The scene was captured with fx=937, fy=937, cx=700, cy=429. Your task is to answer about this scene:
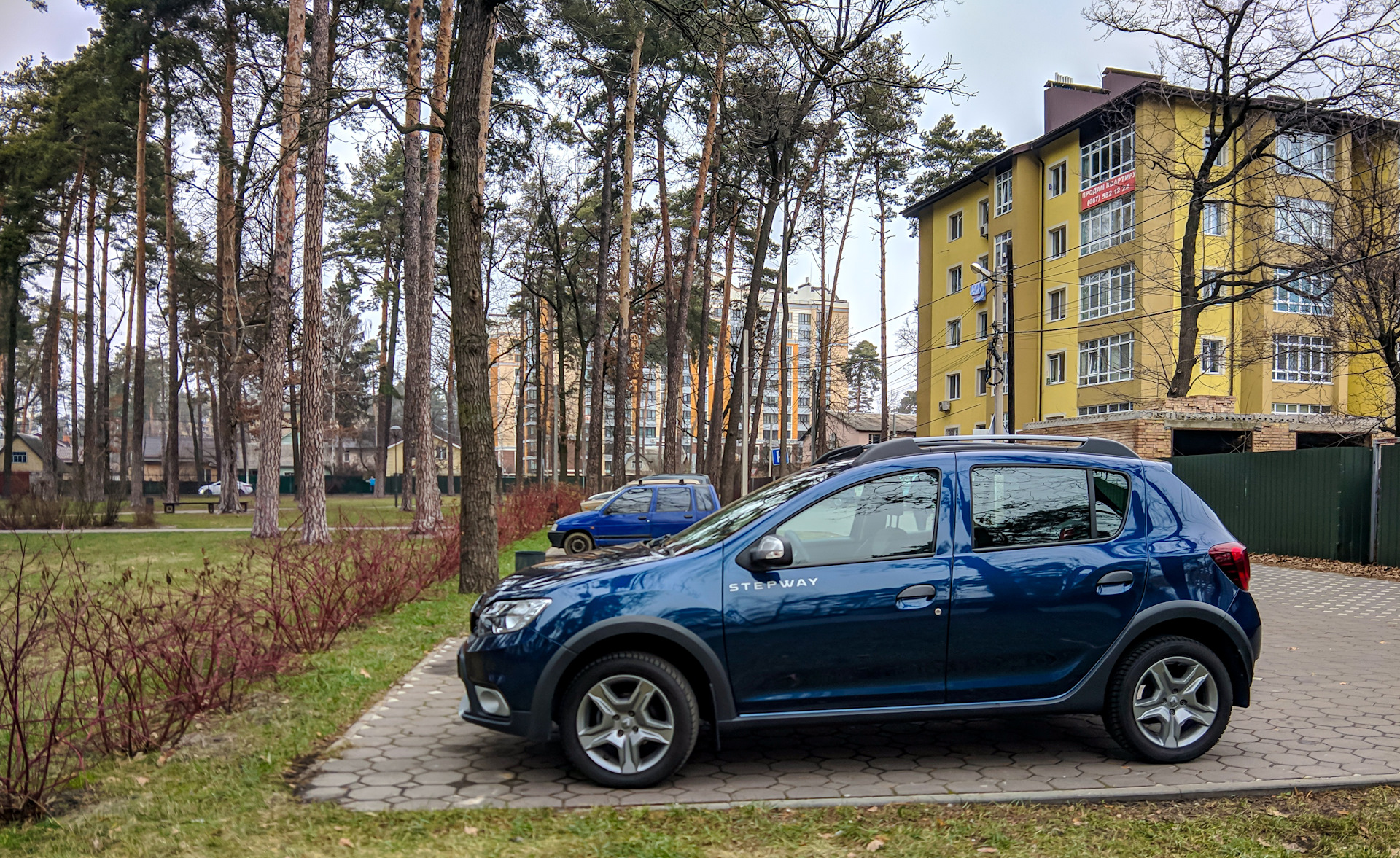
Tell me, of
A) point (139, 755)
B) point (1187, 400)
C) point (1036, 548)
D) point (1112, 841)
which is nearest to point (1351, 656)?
point (1036, 548)

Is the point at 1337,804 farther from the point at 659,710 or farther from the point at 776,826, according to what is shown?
the point at 659,710

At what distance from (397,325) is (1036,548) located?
42.8 metres

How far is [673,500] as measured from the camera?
1811 cm

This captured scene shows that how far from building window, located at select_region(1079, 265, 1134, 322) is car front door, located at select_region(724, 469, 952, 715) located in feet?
114

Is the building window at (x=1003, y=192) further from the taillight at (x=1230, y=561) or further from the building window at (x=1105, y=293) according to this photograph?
the taillight at (x=1230, y=561)

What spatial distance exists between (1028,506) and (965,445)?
482 mm

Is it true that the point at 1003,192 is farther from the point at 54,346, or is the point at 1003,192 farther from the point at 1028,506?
the point at 54,346

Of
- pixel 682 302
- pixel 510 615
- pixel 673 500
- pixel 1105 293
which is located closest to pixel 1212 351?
pixel 1105 293

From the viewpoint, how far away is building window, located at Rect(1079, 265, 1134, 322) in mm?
36031

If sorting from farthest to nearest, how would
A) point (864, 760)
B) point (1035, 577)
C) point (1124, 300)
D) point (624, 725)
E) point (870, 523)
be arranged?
point (1124, 300) → point (864, 760) → point (870, 523) → point (1035, 577) → point (624, 725)

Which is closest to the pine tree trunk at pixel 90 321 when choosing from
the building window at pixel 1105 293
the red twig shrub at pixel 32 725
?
the red twig shrub at pixel 32 725

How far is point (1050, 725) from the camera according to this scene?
5.99m

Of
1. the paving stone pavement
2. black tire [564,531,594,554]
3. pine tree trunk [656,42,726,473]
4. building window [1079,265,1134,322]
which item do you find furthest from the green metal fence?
building window [1079,265,1134,322]

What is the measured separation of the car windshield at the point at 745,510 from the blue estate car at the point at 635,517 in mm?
11876
